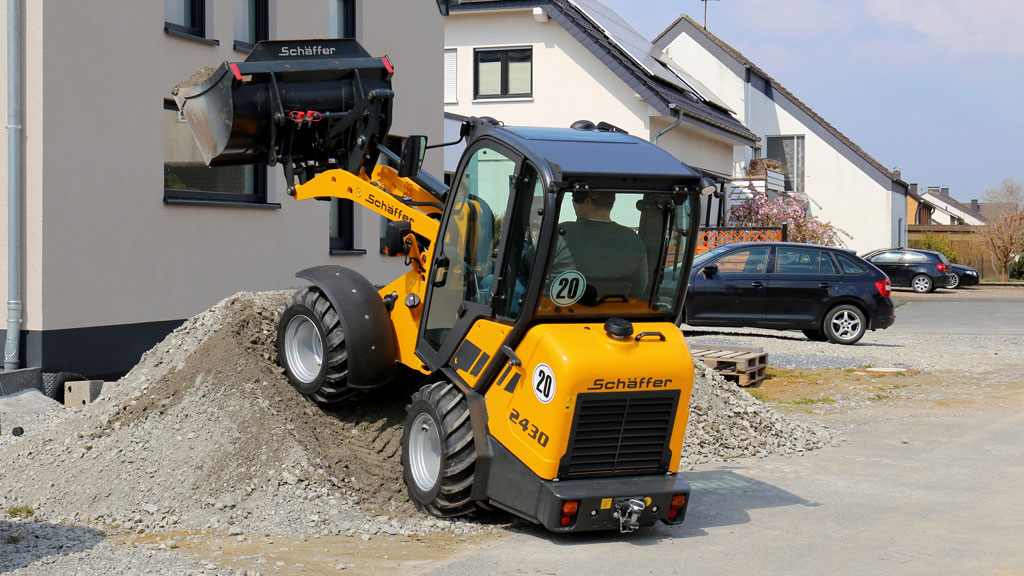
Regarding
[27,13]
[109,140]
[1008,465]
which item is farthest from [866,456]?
[27,13]

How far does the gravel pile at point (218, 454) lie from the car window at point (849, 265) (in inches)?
381

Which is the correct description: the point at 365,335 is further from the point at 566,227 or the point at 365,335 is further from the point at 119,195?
the point at 119,195

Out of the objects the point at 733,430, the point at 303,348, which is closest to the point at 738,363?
the point at 733,430

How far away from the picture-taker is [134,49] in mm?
11609

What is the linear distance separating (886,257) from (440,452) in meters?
32.7

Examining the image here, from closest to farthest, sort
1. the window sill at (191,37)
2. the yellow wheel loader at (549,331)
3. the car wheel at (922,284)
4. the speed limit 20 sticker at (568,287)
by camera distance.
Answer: the yellow wheel loader at (549,331)
the speed limit 20 sticker at (568,287)
the window sill at (191,37)
the car wheel at (922,284)

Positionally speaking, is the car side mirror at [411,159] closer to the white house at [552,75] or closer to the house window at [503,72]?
the white house at [552,75]

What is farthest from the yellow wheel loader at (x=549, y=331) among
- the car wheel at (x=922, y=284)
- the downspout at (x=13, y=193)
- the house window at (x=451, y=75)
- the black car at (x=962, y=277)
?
the black car at (x=962, y=277)

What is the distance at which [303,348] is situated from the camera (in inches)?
333

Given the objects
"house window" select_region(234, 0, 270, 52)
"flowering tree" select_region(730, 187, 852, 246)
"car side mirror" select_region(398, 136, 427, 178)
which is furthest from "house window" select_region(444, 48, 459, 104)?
"car side mirror" select_region(398, 136, 427, 178)

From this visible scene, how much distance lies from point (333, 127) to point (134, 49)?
428 centimetres

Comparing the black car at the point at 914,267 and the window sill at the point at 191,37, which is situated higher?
the window sill at the point at 191,37

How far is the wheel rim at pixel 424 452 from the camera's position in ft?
23.2

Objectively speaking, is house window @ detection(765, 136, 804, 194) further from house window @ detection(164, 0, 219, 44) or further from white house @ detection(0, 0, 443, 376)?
house window @ detection(164, 0, 219, 44)
